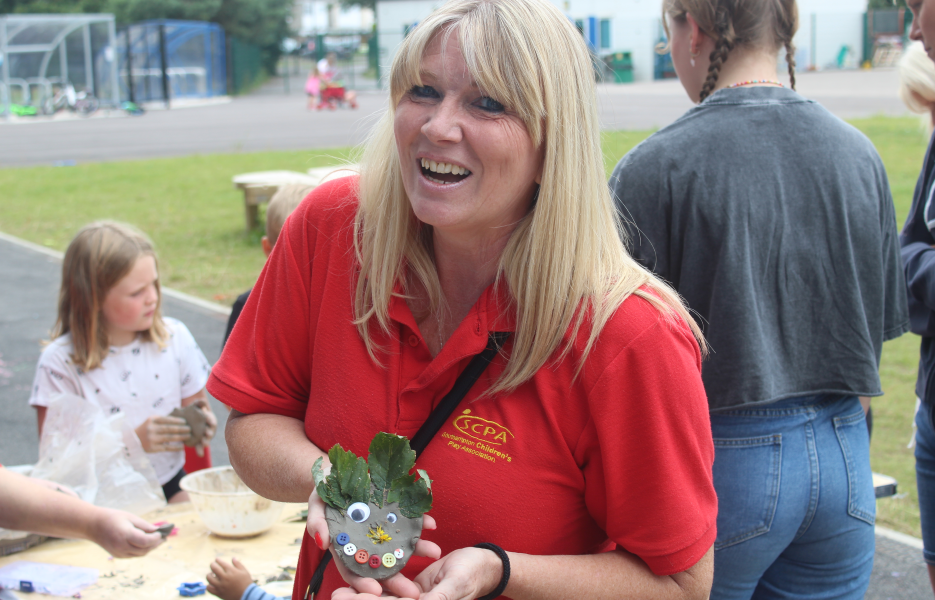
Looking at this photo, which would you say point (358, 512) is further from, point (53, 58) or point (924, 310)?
point (53, 58)

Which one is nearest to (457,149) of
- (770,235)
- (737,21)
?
(770,235)

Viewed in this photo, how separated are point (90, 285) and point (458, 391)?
2570 millimetres

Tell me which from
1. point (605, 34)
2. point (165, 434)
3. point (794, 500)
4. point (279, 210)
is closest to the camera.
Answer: point (794, 500)

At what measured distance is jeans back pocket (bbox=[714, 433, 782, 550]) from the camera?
2020mm

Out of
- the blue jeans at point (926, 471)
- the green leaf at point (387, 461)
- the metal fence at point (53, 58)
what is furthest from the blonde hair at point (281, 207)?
the metal fence at point (53, 58)

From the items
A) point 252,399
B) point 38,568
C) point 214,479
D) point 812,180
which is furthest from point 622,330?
point 38,568

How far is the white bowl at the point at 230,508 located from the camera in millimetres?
2832

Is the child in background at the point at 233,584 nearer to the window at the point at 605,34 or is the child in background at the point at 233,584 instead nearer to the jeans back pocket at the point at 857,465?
the jeans back pocket at the point at 857,465

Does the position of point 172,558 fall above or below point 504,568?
below

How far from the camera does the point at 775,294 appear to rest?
2.11 metres

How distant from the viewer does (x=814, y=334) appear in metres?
2.12

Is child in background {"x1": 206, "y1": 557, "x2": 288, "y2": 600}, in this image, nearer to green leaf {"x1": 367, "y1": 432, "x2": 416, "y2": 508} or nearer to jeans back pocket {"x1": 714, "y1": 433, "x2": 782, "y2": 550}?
green leaf {"x1": 367, "y1": 432, "x2": 416, "y2": 508}

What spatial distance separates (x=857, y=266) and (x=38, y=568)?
274 cm

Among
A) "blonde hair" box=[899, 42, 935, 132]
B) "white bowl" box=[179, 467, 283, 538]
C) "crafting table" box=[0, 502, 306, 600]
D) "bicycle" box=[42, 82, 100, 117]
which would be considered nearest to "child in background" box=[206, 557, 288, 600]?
"crafting table" box=[0, 502, 306, 600]
